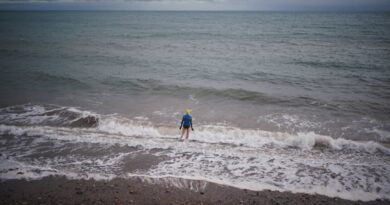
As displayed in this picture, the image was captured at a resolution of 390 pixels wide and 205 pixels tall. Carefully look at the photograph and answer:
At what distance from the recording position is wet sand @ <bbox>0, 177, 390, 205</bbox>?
650cm

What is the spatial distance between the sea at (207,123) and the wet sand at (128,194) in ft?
1.06

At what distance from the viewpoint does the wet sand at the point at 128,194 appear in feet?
21.3

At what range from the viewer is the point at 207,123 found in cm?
1230

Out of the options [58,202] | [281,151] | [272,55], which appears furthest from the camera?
[272,55]

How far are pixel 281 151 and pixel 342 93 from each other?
1014 cm

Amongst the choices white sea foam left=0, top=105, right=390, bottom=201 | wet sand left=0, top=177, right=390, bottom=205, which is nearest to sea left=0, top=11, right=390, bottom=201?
white sea foam left=0, top=105, right=390, bottom=201

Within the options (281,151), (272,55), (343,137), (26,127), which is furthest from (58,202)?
(272,55)

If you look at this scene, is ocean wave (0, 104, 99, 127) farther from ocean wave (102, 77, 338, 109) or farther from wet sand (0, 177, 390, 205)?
wet sand (0, 177, 390, 205)

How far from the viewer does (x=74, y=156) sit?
29.0 feet

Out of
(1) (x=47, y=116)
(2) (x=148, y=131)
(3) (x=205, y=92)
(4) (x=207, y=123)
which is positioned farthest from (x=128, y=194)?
(3) (x=205, y=92)

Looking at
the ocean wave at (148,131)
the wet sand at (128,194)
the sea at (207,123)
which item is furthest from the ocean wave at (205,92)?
the wet sand at (128,194)

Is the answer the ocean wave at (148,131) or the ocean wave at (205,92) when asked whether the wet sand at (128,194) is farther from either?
the ocean wave at (205,92)

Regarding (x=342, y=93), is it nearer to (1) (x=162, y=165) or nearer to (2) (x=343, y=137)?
(2) (x=343, y=137)

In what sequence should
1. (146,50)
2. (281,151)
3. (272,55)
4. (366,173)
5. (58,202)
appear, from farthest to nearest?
(146,50) → (272,55) → (281,151) → (366,173) → (58,202)
